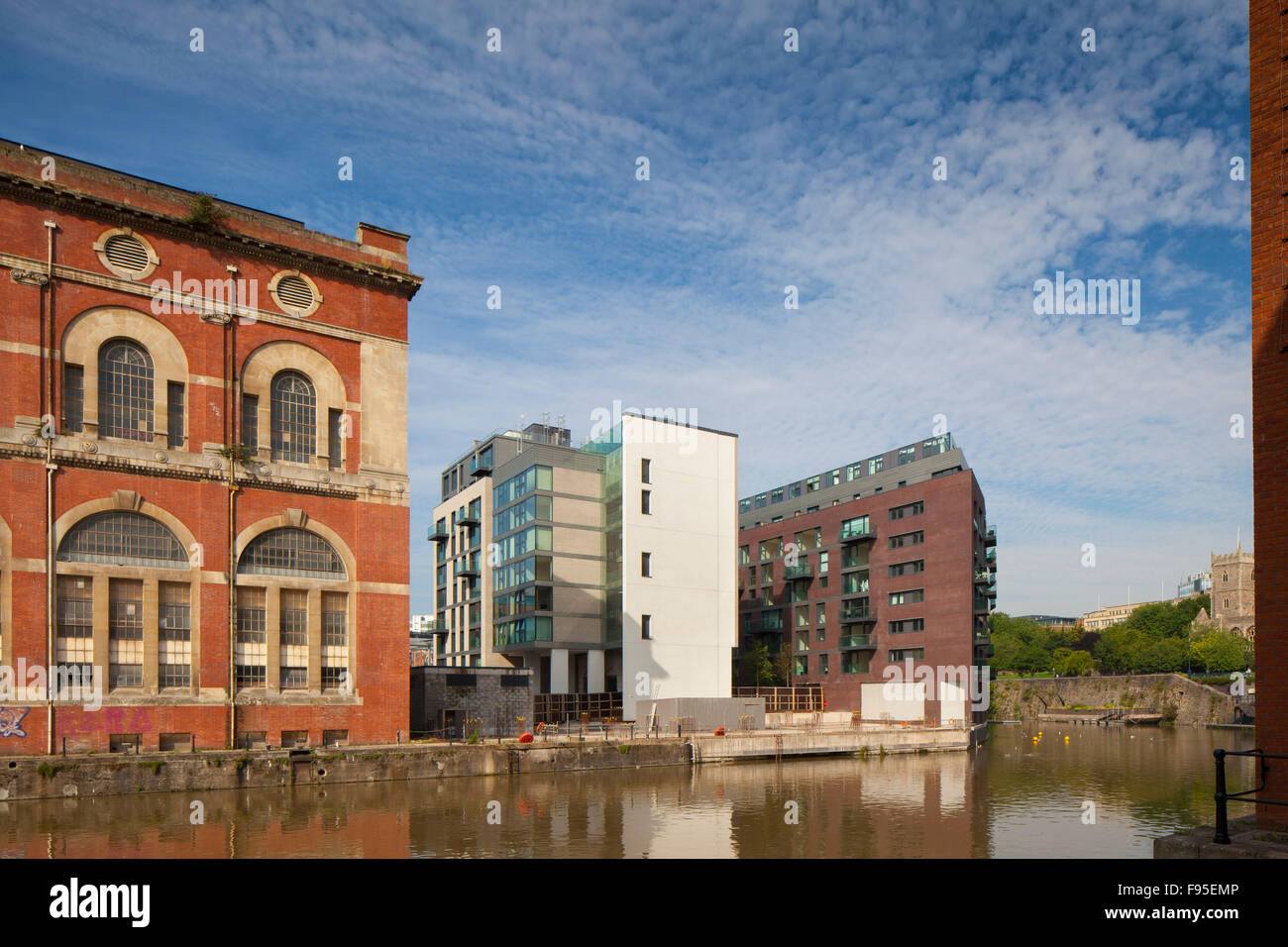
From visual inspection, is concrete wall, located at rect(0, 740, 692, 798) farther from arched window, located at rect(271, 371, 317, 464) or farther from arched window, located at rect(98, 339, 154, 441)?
arched window, located at rect(271, 371, 317, 464)

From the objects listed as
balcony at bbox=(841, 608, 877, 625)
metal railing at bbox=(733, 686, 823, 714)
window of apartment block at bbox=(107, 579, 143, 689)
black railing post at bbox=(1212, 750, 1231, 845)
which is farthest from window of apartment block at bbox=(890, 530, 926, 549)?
black railing post at bbox=(1212, 750, 1231, 845)

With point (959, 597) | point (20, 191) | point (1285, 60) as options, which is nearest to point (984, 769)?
point (959, 597)

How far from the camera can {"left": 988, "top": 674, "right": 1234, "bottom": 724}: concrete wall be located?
102 meters

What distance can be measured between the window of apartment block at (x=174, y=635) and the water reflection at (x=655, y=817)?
18.2ft

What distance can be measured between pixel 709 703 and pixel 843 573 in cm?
3291

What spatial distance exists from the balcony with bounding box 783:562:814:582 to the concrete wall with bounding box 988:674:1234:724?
38350 mm

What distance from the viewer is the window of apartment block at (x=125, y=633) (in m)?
36.6

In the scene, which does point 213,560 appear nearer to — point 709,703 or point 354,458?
point 354,458

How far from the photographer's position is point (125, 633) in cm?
3700

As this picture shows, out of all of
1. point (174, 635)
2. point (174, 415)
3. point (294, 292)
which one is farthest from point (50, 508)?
point (294, 292)

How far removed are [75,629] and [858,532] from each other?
65.9 metres

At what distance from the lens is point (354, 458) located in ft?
143
